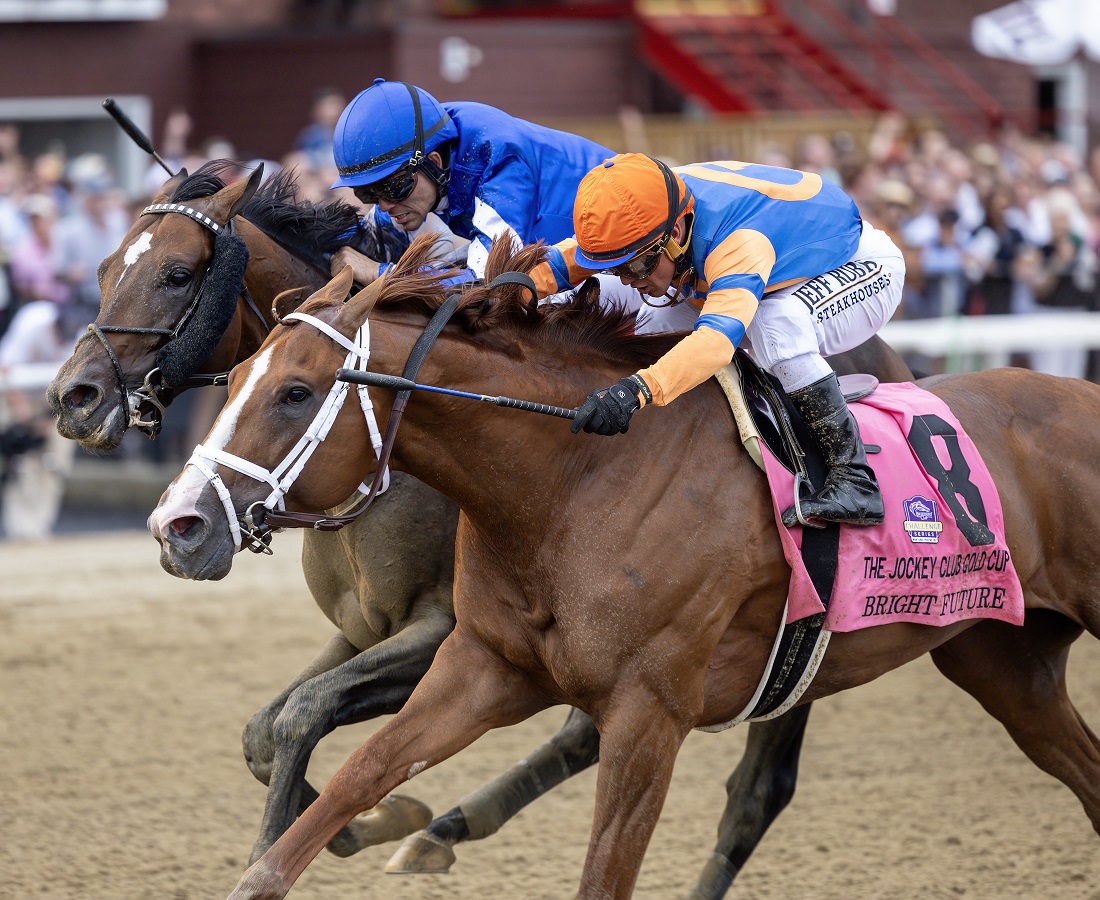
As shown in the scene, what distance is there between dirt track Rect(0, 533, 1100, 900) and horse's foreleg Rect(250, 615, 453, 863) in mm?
644

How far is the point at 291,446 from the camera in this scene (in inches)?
118

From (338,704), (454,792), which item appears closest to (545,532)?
(338,704)

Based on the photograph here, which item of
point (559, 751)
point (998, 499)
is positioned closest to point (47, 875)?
point (559, 751)

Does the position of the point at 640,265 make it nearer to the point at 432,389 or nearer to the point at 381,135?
the point at 432,389

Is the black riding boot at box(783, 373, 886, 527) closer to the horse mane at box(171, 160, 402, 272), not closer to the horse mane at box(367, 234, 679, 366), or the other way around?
the horse mane at box(367, 234, 679, 366)

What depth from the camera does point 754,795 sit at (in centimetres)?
429

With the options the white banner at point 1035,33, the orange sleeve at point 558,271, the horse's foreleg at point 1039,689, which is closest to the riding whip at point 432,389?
the orange sleeve at point 558,271

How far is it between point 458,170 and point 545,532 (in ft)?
4.07

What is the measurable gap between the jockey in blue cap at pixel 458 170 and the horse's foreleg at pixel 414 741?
97 centimetres

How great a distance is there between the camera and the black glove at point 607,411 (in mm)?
3088

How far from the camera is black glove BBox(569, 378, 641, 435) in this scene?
3.09 metres

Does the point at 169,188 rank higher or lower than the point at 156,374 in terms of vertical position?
higher

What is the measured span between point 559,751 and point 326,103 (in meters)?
8.03

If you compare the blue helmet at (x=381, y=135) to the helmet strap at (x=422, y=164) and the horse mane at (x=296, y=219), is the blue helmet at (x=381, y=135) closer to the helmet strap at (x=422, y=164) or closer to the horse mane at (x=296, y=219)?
the helmet strap at (x=422, y=164)
